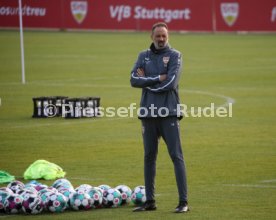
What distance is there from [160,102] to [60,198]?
5.66 ft

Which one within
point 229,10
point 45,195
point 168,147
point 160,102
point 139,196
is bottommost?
point 139,196

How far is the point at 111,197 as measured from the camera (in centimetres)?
1238

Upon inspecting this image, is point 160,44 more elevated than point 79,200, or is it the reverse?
point 160,44

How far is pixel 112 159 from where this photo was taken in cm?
1695

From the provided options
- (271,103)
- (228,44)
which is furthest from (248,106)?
(228,44)

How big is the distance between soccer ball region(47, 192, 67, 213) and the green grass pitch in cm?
13

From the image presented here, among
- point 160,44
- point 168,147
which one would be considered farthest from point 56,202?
point 160,44

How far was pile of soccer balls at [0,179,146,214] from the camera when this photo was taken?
12.0 meters

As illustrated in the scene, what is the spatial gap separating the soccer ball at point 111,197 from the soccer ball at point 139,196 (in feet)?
0.78

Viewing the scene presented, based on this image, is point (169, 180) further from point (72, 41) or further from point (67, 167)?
point (72, 41)

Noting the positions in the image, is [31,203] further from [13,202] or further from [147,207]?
[147,207]

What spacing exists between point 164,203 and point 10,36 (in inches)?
1623

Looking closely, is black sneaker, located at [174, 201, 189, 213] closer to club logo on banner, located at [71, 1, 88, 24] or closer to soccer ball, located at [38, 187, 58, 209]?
soccer ball, located at [38, 187, 58, 209]

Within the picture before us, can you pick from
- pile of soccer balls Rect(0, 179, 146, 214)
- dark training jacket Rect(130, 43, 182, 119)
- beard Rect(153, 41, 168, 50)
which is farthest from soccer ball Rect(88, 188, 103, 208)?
beard Rect(153, 41, 168, 50)
